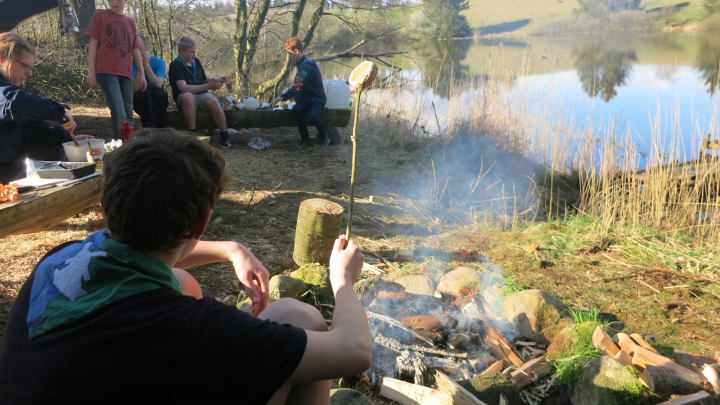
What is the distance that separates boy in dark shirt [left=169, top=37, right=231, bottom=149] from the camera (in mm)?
6344

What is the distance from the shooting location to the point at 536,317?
261cm

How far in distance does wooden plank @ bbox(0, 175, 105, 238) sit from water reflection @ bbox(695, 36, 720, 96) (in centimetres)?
1228

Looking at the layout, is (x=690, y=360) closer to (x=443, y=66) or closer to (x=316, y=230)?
(x=316, y=230)

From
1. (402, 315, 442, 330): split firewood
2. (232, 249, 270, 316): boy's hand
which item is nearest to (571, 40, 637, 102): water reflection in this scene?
(402, 315, 442, 330): split firewood

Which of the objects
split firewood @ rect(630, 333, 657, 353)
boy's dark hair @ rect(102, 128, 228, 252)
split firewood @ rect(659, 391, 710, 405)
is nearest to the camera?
boy's dark hair @ rect(102, 128, 228, 252)

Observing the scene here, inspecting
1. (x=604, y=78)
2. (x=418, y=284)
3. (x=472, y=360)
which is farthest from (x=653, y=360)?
(x=604, y=78)

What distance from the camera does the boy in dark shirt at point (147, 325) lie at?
871 millimetres

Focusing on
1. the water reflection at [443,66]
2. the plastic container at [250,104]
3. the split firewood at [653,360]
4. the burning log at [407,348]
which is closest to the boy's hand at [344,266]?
the burning log at [407,348]

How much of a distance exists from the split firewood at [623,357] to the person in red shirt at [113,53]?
17.3 feet

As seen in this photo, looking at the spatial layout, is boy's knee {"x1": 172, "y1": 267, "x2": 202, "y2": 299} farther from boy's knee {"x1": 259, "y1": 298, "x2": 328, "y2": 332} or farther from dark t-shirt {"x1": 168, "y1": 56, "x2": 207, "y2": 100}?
dark t-shirt {"x1": 168, "y1": 56, "x2": 207, "y2": 100}

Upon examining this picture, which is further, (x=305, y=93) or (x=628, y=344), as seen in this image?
(x=305, y=93)

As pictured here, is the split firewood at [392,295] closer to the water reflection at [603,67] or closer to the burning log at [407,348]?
the burning log at [407,348]

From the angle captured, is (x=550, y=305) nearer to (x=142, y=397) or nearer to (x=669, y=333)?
(x=669, y=333)

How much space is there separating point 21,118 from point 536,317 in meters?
3.50
